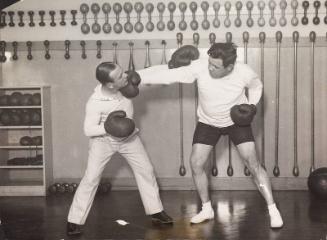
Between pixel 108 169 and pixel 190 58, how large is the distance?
228cm

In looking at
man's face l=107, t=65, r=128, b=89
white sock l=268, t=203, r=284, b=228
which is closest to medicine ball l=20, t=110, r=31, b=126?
man's face l=107, t=65, r=128, b=89

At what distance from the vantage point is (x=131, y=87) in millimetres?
4852

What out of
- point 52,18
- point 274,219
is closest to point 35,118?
point 52,18

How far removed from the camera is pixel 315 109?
6.79m

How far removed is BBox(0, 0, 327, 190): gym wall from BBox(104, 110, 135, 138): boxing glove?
2309mm

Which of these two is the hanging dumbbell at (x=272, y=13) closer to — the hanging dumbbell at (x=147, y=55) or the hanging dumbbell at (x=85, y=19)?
the hanging dumbbell at (x=147, y=55)

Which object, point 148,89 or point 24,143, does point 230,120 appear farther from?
point 24,143

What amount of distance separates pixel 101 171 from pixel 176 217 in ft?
3.52

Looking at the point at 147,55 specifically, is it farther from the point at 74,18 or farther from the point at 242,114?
the point at 242,114

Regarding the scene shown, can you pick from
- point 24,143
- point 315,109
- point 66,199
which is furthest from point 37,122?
point 315,109

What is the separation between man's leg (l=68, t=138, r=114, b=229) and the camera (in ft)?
15.7

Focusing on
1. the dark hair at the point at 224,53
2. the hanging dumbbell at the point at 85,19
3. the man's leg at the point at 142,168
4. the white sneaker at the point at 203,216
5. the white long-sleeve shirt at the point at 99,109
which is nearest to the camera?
the white long-sleeve shirt at the point at 99,109

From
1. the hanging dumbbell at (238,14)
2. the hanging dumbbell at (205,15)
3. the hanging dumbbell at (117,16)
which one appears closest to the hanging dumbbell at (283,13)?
the hanging dumbbell at (238,14)

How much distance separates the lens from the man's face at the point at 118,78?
468cm
